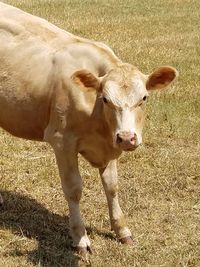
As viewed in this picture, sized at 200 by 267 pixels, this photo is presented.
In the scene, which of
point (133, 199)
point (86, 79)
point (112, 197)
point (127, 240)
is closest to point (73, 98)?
point (86, 79)

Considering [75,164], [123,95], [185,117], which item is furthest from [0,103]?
[185,117]

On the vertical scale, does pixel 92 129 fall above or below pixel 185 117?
above

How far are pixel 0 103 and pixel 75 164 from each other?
89cm

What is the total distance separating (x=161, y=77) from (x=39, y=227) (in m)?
1.79

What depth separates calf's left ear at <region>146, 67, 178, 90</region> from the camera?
4340 millimetres

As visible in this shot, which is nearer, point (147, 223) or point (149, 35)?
point (147, 223)

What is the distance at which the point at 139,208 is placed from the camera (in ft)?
18.5

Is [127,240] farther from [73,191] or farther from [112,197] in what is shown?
[73,191]

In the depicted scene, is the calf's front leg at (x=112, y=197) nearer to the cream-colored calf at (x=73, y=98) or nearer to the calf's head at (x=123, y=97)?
the cream-colored calf at (x=73, y=98)

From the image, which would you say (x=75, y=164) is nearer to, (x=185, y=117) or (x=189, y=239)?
(x=189, y=239)

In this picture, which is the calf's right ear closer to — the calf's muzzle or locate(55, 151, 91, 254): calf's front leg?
the calf's muzzle

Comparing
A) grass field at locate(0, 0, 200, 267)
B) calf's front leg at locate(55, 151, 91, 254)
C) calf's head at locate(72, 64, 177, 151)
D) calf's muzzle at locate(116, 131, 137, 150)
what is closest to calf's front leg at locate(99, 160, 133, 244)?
grass field at locate(0, 0, 200, 267)

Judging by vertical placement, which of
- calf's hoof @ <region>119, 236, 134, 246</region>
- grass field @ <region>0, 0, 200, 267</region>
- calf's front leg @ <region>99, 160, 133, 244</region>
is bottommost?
grass field @ <region>0, 0, 200, 267</region>

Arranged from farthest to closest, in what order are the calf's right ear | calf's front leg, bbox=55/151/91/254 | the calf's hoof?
1. the calf's hoof
2. calf's front leg, bbox=55/151/91/254
3. the calf's right ear
